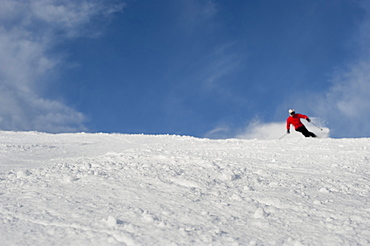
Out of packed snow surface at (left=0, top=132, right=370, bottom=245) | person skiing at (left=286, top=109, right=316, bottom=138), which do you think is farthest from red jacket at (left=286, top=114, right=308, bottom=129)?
packed snow surface at (left=0, top=132, right=370, bottom=245)

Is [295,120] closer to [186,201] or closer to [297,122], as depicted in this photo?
[297,122]

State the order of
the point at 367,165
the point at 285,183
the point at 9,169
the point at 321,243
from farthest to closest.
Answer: the point at 367,165 < the point at 9,169 < the point at 285,183 < the point at 321,243

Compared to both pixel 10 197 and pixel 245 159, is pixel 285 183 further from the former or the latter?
pixel 10 197

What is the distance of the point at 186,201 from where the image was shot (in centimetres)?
529

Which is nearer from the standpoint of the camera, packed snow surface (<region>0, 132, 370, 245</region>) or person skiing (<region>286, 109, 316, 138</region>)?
packed snow surface (<region>0, 132, 370, 245</region>)

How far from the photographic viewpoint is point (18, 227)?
439 cm

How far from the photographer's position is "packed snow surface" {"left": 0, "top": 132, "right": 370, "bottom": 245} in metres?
4.16

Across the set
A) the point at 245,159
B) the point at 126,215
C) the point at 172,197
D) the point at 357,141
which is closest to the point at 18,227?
the point at 126,215

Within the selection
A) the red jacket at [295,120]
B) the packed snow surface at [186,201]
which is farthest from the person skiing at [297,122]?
the packed snow surface at [186,201]

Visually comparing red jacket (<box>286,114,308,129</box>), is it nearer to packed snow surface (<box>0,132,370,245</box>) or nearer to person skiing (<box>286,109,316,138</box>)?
person skiing (<box>286,109,316,138</box>)

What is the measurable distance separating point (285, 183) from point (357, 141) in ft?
23.0

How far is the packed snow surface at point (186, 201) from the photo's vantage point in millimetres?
4164

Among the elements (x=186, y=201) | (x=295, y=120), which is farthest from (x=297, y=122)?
(x=186, y=201)

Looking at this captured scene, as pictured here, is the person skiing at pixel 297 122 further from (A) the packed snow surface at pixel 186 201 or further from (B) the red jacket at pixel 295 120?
(A) the packed snow surface at pixel 186 201
